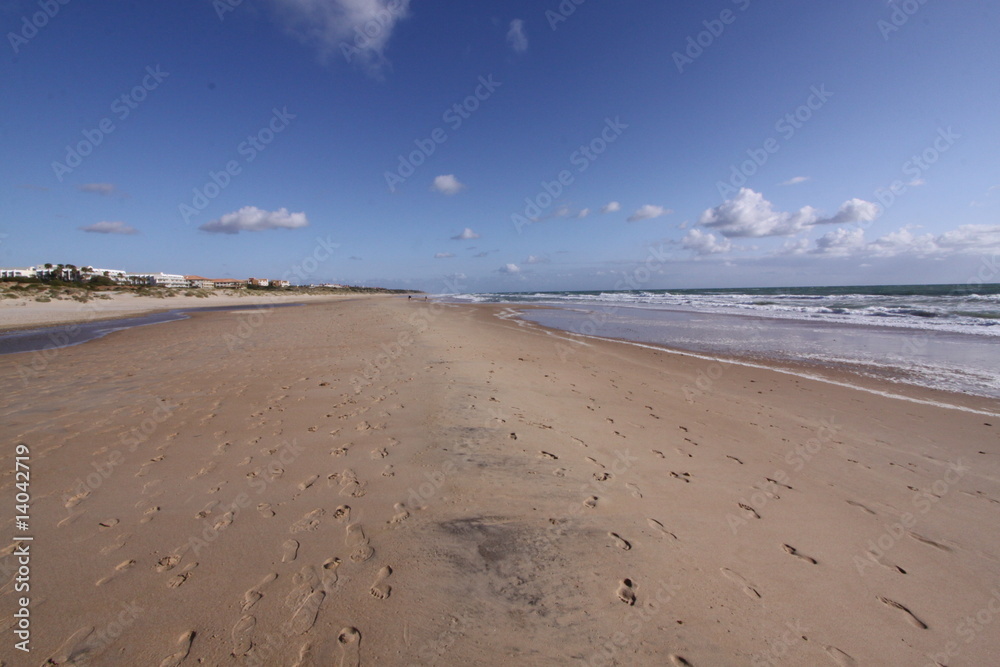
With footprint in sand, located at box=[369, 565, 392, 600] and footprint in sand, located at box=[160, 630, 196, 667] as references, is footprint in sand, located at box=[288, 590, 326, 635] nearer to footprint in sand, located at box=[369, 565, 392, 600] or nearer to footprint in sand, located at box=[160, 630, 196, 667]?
footprint in sand, located at box=[369, 565, 392, 600]

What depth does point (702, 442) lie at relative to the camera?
5.98 m

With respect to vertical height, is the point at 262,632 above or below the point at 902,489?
above

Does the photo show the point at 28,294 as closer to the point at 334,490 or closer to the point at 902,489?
the point at 334,490

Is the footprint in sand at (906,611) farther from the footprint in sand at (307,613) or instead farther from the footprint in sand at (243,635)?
the footprint in sand at (243,635)

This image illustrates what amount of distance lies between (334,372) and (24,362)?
10.2 meters

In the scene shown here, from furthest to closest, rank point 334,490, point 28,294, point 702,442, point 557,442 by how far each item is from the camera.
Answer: point 28,294
point 702,442
point 557,442
point 334,490

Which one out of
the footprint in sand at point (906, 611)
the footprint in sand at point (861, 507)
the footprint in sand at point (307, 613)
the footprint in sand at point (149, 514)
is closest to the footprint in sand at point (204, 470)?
the footprint in sand at point (149, 514)

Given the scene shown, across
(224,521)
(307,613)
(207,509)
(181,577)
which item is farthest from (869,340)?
(181,577)

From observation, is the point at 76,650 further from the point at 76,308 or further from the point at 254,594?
the point at 76,308

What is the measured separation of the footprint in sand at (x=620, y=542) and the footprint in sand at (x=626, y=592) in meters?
0.38

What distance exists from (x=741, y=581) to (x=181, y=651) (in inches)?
160

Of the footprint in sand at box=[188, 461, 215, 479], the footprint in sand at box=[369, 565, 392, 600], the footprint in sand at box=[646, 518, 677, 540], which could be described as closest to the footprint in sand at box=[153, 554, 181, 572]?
the footprint in sand at box=[188, 461, 215, 479]

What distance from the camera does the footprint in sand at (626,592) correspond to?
2824 mm

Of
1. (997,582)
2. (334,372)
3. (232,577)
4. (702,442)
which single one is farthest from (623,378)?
(232,577)
